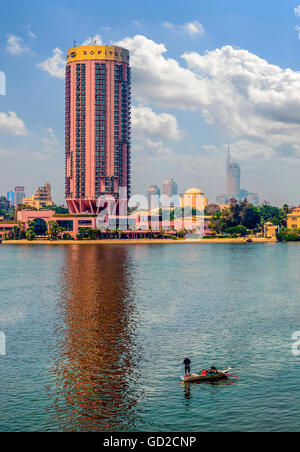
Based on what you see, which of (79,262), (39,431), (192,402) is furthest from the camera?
(79,262)

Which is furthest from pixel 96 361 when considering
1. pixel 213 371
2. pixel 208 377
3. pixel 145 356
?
pixel 213 371

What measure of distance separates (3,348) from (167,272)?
8562 centimetres

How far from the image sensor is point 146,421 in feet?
132

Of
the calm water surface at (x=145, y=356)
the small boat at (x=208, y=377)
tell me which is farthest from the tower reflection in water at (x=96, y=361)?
the small boat at (x=208, y=377)

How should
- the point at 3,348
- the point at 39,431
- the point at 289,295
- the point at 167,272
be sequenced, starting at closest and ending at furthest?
1. the point at 39,431
2. the point at 3,348
3. the point at 289,295
4. the point at 167,272

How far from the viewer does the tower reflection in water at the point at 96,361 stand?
41312 mm

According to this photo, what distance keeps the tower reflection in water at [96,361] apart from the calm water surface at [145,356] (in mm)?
104

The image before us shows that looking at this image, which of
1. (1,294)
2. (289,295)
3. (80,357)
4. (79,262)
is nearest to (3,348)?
(80,357)

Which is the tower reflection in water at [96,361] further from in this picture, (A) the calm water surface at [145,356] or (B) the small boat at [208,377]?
(B) the small boat at [208,377]

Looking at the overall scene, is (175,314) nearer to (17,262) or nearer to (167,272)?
(167,272)

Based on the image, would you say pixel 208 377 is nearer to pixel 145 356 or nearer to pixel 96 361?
pixel 145 356

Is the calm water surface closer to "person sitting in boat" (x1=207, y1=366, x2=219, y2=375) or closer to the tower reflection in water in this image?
the tower reflection in water

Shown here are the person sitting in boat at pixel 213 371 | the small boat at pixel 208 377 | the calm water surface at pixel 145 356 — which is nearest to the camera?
the calm water surface at pixel 145 356

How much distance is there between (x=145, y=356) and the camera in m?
56.8
